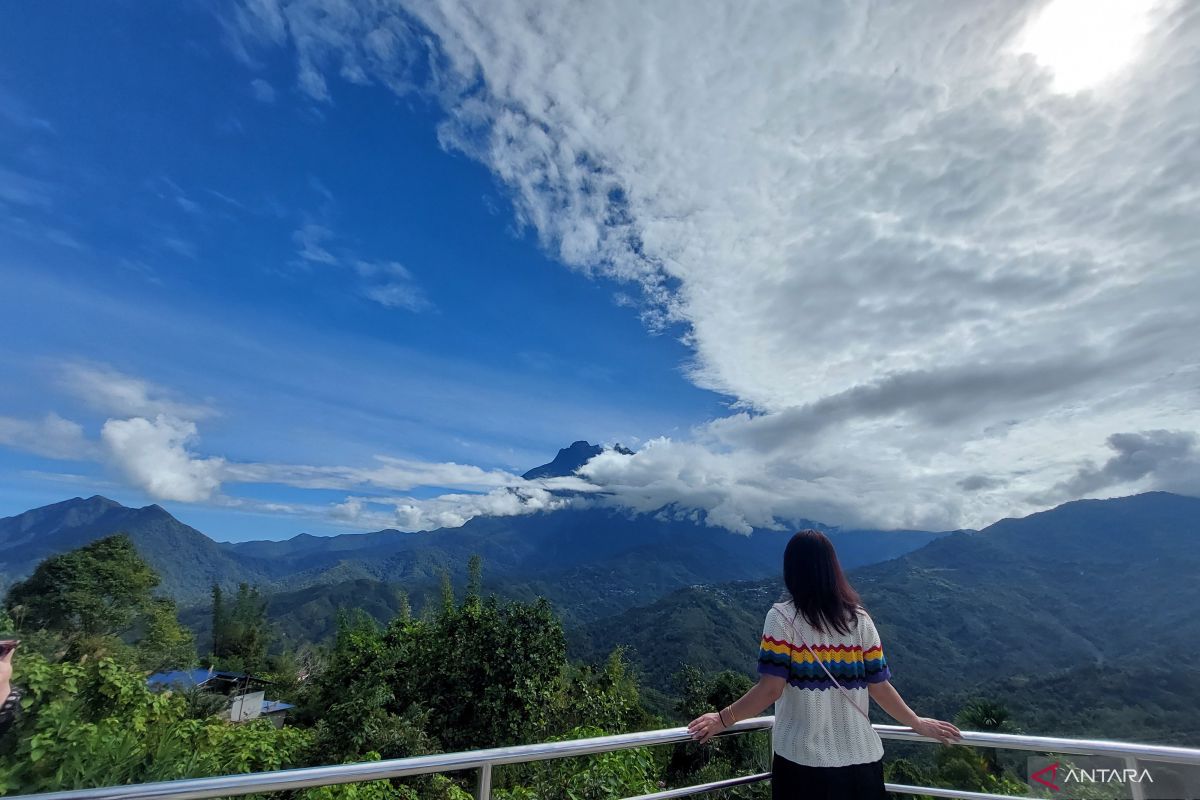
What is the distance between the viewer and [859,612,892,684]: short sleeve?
1.91m

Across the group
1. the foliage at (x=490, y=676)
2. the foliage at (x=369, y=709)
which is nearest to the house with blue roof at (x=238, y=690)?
the foliage at (x=369, y=709)

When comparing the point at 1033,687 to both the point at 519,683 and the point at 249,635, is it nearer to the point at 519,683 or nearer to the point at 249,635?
the point at 519,683

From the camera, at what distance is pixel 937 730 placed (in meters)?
2.16

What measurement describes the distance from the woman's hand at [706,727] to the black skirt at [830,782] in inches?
8.9

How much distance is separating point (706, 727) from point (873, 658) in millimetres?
660

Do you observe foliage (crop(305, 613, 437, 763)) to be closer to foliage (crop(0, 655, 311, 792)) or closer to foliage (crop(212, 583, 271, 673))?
foliage (crop(0, 655, 311, 792))

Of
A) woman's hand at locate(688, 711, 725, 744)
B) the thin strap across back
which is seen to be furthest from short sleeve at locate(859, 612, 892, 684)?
woman's hand at locate(688, 711, 725, 744)

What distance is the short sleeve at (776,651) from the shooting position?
1.86 m

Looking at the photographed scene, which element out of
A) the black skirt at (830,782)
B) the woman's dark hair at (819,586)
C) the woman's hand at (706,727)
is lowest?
the black skirt at (830,782)

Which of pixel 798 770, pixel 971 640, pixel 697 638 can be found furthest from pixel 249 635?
pixel 971 640

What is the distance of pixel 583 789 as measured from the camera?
145 inches

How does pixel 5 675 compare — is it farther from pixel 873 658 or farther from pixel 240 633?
pixel 240 633

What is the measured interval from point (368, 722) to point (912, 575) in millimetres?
203106

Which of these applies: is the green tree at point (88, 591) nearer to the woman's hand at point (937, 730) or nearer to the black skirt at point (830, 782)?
the black skirt at point (830, 782)
